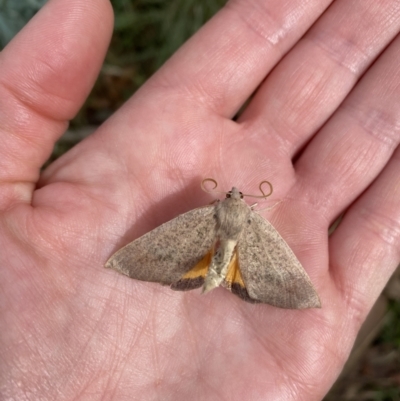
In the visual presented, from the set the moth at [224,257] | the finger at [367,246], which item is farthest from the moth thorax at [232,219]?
the finger at [367,246]

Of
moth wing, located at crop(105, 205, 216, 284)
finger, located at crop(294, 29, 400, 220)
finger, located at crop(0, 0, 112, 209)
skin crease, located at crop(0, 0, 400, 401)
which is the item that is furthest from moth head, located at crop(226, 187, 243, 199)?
finger, located at crop(0, 0, 112, 209)

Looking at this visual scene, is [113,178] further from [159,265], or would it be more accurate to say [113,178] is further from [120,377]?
[120,377]

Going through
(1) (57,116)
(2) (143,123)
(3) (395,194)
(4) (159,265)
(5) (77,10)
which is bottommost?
Answer: (4) (159,265)

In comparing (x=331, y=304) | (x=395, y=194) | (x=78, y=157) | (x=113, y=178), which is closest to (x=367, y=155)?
(x=395, y=194)

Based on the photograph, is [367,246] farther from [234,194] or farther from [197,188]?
[197,188]

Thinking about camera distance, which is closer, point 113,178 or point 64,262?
point 64,262

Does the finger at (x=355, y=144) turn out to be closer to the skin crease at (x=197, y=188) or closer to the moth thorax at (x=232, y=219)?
the skin crease at (x=197, y=188)

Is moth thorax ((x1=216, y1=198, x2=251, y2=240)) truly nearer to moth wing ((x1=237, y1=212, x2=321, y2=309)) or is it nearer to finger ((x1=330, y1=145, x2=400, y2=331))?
moth wing ((x1=237, y1=212, x2=321, y2=309))
